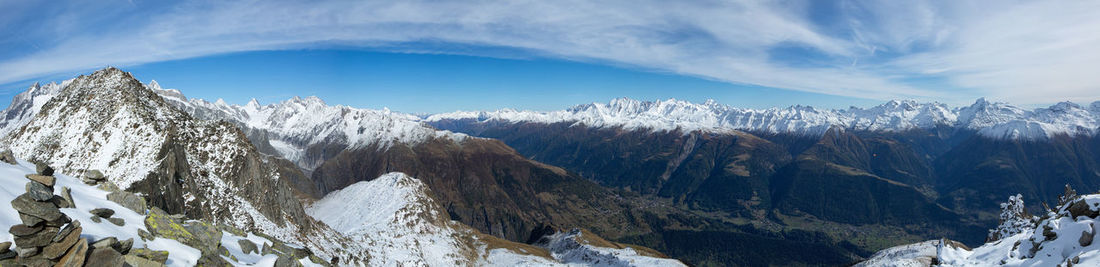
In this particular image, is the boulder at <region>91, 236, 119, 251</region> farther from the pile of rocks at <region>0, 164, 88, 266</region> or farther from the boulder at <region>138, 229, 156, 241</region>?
the boulder at <region>138, 229, 156, 241</region>

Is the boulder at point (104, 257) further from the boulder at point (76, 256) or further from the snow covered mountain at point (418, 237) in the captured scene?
the snow covered mountain at point (418, 237)

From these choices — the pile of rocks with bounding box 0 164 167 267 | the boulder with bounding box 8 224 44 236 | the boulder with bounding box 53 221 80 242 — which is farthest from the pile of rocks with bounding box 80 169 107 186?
the boulder with bounding box 8 224 44 236

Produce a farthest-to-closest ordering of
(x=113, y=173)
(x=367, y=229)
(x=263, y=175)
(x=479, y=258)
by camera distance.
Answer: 1. (x=479, y=258)
2. (x=367, y=229)
3. (x=263, y=175)
4. (x=113, y=173)

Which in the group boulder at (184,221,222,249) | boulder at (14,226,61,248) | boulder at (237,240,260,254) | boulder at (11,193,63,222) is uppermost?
boulder at (11,193,63,222)

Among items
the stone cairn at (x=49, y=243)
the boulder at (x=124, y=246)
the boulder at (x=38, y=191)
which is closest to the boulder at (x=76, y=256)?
the stone cairn at (x=49, y=243)

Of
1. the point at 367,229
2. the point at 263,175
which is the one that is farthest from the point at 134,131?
the point at 367,229

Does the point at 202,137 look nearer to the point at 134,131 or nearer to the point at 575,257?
the point at 134,131

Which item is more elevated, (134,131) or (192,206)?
(134,131)
